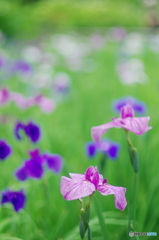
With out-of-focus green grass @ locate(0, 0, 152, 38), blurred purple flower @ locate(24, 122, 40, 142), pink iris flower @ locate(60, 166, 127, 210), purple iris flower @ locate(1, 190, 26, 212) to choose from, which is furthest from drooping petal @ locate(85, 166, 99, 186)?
out-of-focus green grass @ locate(0, 0, 152, 38)

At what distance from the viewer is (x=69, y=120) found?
2.56 metres

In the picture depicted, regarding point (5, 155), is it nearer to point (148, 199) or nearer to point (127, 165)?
point (148, 199)

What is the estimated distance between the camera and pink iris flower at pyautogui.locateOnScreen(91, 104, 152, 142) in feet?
2.81

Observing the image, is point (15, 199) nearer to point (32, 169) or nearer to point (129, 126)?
point (32, 169)

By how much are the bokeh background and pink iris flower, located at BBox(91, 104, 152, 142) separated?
31 centimetres

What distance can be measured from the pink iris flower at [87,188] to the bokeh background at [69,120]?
0.30 metres

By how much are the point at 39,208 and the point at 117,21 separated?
9019 millimetres

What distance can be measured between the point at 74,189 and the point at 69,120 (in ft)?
6.02

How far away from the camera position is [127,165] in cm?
153

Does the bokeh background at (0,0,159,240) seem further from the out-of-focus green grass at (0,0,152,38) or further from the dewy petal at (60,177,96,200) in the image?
the out-of-focus green grass at (0,0,152,38)

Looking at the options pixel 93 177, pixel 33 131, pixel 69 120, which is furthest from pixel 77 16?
pixel 93 177

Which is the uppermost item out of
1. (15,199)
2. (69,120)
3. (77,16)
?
(77,16)

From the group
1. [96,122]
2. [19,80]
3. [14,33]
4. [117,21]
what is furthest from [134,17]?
[96,122]

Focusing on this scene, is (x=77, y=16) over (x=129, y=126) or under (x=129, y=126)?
over
